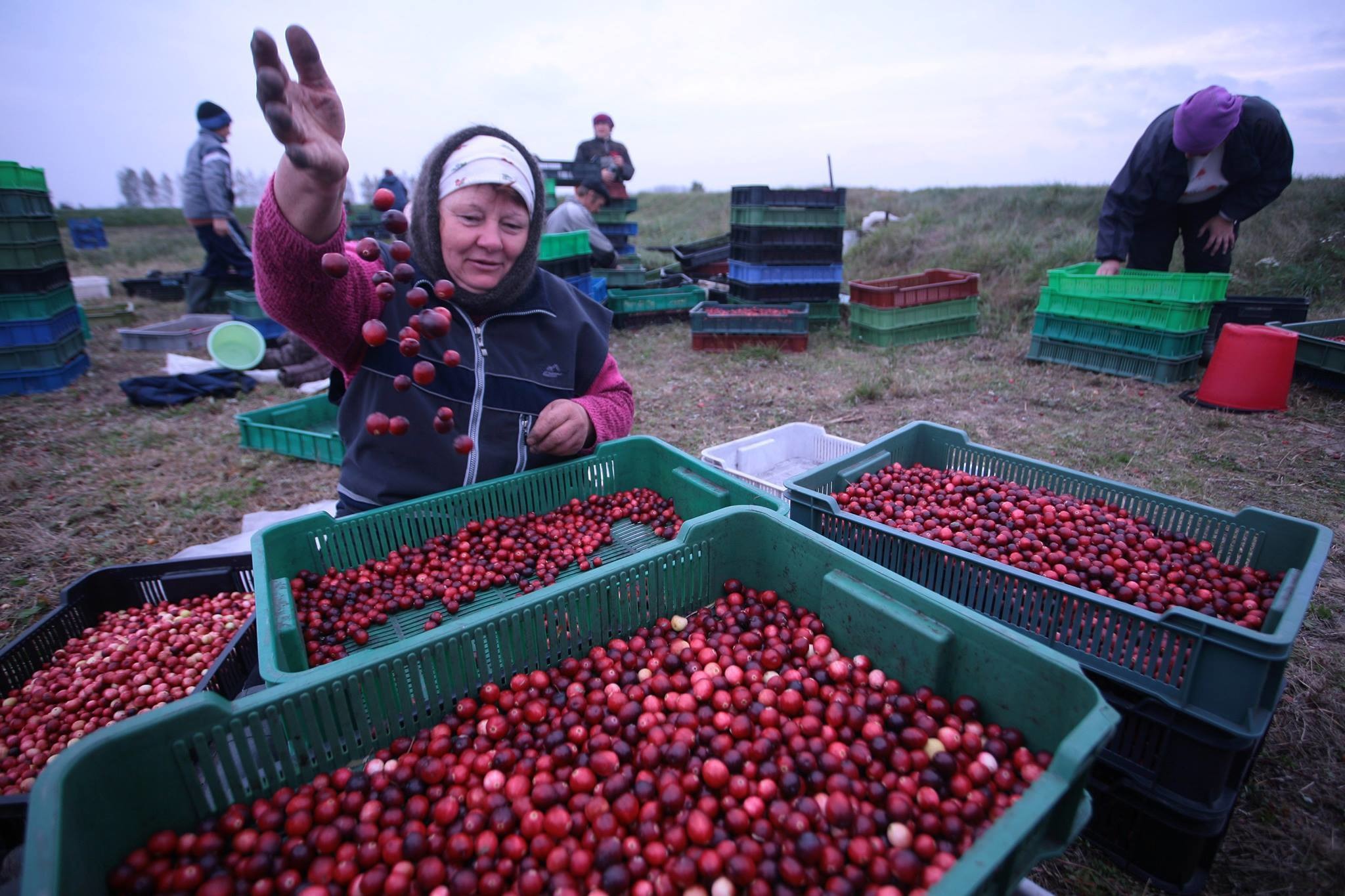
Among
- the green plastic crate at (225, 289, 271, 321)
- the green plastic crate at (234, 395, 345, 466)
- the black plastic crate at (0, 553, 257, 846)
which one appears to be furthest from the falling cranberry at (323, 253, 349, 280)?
the green plastic crate at (225, 289, 271, 321)

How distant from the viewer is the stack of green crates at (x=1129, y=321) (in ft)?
20.9

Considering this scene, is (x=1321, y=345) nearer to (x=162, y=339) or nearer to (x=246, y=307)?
(x=246, y=307)

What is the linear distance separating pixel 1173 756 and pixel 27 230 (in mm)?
10350

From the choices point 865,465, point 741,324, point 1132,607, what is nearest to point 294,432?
point 865,465

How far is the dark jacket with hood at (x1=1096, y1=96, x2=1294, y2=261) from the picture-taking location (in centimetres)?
583

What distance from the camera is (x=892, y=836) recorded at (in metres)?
1.39

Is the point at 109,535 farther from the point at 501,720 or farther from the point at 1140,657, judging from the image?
the point at 1140,657

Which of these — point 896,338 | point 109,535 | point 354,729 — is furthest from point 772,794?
point 896,338

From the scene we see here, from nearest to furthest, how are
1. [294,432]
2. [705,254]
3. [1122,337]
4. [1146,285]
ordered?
[294,432]
[1146,285]
[1122,337]
[705,254]

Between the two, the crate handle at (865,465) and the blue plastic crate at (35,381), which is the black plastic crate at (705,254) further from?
the crate handle at (865,465)

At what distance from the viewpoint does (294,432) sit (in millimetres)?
5434

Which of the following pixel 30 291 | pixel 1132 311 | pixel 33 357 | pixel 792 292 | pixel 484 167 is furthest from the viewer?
pixel 792 292

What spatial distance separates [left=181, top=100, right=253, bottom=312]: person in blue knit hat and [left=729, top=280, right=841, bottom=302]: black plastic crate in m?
6.95

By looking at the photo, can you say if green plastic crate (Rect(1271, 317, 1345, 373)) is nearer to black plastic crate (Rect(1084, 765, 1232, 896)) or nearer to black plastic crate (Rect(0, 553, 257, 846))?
black plastic crate (Rect(1084, 765, 1232, 896))
